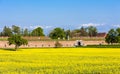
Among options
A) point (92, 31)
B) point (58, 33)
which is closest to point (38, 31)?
point (58, 33)

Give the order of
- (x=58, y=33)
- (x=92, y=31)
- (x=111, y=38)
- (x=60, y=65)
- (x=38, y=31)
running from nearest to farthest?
(x=60, y=65) → (x=111, y=38) → (x=58, y=33) → (x=38, y=31) → (x=92, y=31)

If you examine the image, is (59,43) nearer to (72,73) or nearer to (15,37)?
(15,37)

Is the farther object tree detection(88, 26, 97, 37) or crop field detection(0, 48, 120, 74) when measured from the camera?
tree detection(88, 26, 97, 37)

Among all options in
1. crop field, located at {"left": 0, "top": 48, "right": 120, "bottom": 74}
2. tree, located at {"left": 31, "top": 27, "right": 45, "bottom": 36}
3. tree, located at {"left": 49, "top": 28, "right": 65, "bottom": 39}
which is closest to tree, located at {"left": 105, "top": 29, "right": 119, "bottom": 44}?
tree, located at {"left": 49, "top": 28, "right": 65, "bottom": 39}

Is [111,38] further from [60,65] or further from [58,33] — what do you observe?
[60,65]

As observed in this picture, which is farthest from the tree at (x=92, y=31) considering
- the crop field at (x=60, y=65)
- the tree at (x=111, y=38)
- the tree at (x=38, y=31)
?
the crop field at (x=60, y=65)

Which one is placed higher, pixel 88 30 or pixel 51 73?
pixel 88 30

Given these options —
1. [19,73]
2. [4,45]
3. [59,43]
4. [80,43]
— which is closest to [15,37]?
[4,45]

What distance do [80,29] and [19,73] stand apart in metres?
164

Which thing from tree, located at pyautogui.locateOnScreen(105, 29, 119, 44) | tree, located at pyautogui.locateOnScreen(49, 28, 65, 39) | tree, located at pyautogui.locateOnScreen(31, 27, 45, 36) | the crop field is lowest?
the crop field

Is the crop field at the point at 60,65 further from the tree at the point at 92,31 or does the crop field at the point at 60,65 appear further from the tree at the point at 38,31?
the tree at the point at 92,31

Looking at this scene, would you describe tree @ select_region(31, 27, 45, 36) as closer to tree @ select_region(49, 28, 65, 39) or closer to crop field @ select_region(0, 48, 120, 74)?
tree @ select_region(49, 28, 65, 39)

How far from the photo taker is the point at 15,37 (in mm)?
77938

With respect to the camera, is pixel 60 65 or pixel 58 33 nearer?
pixel 60 65
